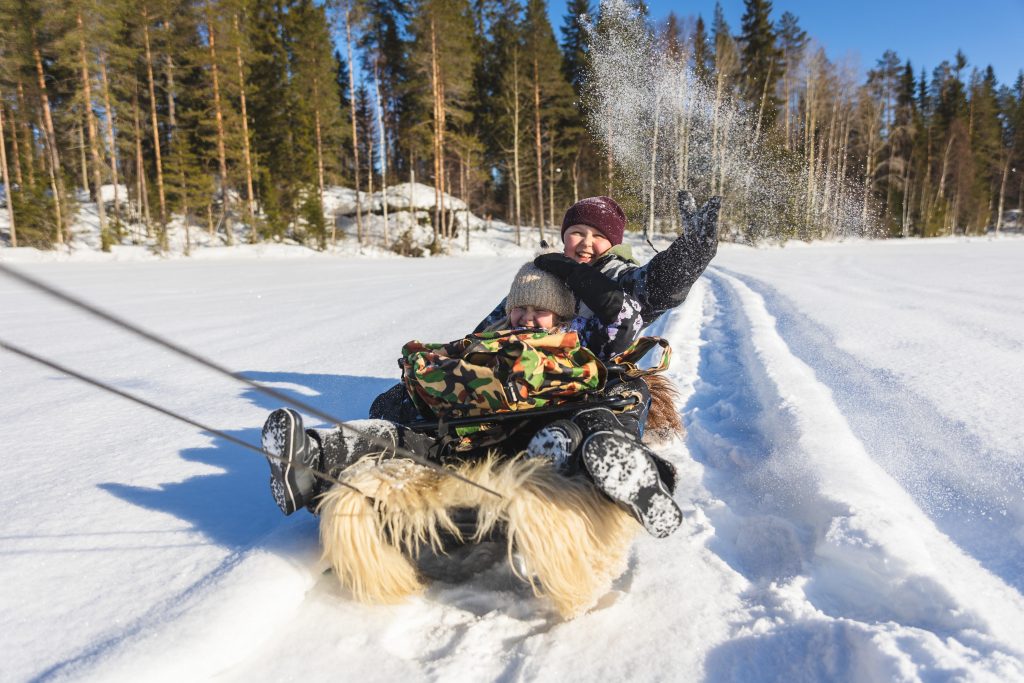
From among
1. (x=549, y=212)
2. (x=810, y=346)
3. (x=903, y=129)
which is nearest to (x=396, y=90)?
(x=549, y=212)

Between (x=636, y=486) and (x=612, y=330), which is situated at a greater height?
(x=612, y=330)

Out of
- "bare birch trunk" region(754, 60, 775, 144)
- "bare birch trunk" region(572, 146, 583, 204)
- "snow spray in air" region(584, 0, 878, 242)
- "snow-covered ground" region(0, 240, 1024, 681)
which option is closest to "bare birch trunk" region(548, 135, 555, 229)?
"bare birch trunk" region(572, 146, 583, 204)

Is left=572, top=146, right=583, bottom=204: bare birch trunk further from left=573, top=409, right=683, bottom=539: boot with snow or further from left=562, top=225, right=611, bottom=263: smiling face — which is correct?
left=573, top=409, right=683, bottom=539: boot with snow

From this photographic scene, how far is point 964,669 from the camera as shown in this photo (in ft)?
2.88

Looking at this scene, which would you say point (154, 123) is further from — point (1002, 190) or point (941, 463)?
point (1002, 190)

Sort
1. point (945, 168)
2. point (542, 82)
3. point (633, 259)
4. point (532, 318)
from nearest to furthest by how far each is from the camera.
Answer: point (532, 318)
point (633, 259)
point (542, 82)
point (945, 168)

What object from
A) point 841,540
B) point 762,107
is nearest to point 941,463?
point 841,540

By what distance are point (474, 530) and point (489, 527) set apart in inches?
1.6

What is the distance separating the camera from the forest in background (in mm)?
16766

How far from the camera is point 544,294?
1.95m

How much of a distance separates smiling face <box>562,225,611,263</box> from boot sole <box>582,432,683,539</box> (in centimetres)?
132

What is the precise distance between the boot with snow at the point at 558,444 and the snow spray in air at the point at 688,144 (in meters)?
15.7

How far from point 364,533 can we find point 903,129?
1459 inches

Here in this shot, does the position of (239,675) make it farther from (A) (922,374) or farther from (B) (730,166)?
(B) (730,166)
